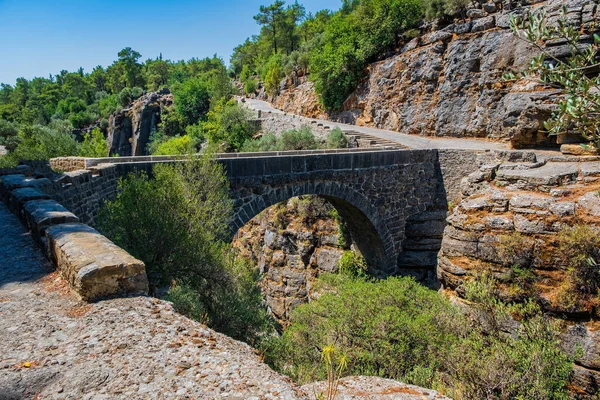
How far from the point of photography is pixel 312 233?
47.9ft

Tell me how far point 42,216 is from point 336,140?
502 inches

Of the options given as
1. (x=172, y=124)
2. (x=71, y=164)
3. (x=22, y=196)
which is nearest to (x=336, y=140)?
(x=71, y=164)

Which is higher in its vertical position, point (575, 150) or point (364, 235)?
point (575, 150)

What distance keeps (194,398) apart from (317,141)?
15042 millimetres

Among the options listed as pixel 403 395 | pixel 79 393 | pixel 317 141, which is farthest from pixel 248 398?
pixel 317 141

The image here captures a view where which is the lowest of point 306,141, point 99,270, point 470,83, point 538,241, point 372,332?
point 372,332

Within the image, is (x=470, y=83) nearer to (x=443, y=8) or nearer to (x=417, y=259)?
(x=443, y=8)

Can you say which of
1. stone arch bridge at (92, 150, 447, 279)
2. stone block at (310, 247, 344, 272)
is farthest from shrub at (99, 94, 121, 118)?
stone arch bridge at (92, 150, 447, 279)

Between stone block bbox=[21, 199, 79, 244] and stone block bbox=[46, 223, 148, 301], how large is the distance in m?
0.86

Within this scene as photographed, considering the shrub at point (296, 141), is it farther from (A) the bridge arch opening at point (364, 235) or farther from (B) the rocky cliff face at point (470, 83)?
(B) the rocky cliff face at point (470, 83)

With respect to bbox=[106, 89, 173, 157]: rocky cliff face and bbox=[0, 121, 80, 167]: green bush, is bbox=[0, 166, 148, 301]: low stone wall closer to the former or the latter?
bbox=[0, 121, 80, 167]: green bush

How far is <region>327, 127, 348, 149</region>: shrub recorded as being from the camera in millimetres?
15758

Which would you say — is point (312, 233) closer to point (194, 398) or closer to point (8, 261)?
point (8, 261)

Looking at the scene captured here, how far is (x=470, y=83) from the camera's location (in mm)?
15469
